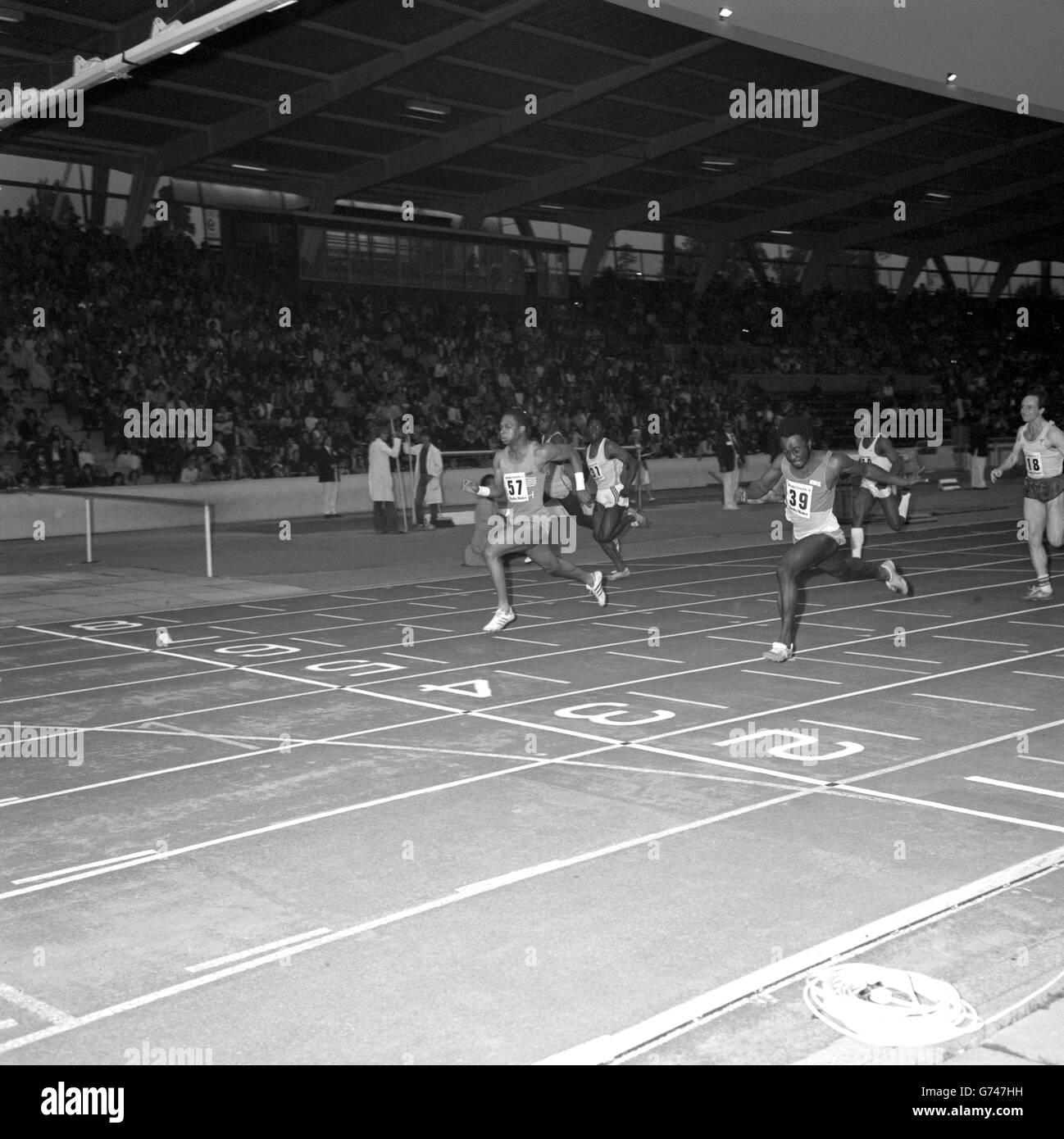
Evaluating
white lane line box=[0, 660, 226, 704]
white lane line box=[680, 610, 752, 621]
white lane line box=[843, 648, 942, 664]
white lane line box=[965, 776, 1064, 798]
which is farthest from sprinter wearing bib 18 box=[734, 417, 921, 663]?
white lane line box=[0, 660, 226, 704]

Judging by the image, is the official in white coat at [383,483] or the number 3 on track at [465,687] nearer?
the number 3 on track at [465,687]

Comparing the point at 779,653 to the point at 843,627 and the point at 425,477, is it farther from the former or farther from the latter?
the point at 425,477

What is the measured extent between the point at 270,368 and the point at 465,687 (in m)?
25.5

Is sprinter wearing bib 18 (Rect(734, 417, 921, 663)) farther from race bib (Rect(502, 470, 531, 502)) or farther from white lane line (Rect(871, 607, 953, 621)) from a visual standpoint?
white lane line (Rect(871, 607, 953, 621))

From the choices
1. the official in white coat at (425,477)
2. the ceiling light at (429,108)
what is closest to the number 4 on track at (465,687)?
the official in white coat at (425,477)

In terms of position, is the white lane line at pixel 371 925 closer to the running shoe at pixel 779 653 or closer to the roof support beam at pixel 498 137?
the running shoe at pixel 779 653

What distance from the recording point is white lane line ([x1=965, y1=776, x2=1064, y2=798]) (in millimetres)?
7175

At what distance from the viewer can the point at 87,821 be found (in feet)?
23.3

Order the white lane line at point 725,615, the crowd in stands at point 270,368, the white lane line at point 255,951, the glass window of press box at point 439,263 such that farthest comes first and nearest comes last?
the glass window of press box at point 439,263 < the crowd in stands at point 270,368 < the white lane line at point 725,615 < the white lane line at point 255,951

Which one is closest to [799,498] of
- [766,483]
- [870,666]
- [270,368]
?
[766,483]

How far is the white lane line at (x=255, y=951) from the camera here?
5059 mm

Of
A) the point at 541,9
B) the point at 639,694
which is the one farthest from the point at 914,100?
the point at 639,694

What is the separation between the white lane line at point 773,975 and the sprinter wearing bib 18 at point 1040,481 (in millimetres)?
9235

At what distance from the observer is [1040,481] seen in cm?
1450
